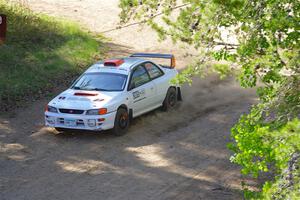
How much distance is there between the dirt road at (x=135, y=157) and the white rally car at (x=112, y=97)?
419 mm

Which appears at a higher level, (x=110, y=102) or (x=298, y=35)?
(x=298, y=35)

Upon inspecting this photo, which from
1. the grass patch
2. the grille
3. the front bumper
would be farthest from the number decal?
the grass patch

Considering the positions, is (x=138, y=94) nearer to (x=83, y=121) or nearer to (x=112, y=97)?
(x=112, y=97)

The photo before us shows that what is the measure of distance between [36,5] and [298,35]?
70.7ft

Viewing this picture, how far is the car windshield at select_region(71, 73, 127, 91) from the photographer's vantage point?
14.5m

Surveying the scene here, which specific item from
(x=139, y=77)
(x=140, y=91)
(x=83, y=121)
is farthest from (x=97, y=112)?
(x=139, y=77)

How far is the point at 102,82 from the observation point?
14703mm

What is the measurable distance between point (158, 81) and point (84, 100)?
246 cm

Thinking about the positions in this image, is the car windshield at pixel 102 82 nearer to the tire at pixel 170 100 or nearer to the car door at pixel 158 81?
the car door at pixel 158 81

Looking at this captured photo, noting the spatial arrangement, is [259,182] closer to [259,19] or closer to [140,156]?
[140,156]

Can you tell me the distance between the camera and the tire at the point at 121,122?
14.0 m

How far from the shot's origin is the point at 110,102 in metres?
13.8

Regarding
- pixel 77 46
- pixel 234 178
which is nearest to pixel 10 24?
pixel 77 46

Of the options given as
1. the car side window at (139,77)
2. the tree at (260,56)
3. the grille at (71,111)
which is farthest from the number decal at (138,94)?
the tree at (260,56)
